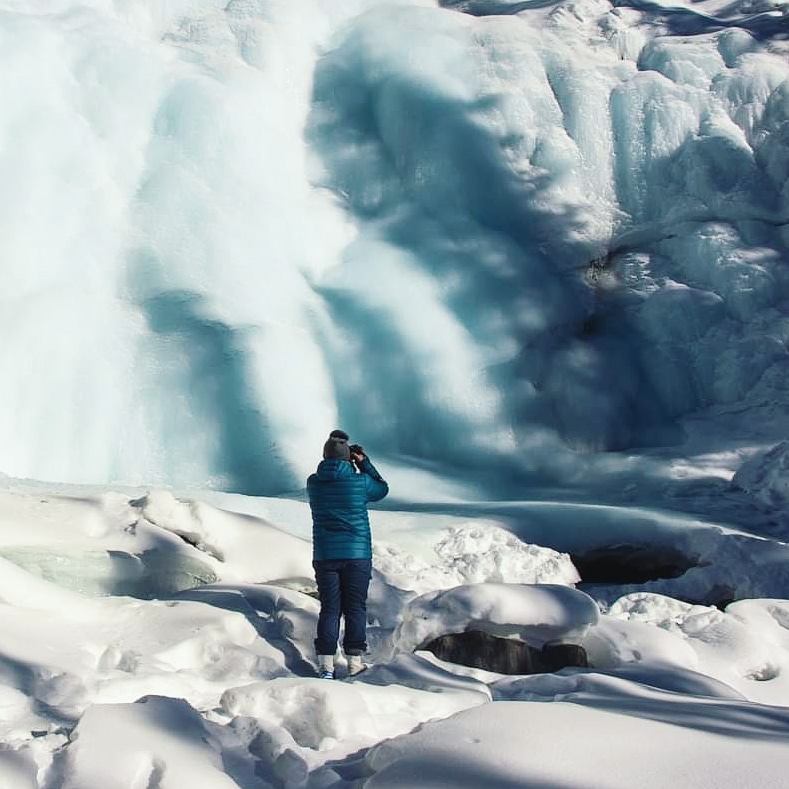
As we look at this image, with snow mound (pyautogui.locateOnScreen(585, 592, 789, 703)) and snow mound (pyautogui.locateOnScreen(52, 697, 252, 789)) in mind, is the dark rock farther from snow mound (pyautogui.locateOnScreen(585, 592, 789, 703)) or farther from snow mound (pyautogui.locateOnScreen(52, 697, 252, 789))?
snow mound (pyautogui.locateOnScreen(52, 697, 252, 789))

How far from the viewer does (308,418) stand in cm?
818

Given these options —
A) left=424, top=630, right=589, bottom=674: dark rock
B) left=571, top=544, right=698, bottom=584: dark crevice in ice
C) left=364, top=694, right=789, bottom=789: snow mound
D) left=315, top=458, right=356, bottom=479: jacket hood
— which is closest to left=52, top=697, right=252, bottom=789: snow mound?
left=364, top=694, right=789, bottom=789: snow mound

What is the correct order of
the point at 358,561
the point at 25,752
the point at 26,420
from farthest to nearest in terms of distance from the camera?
the point at 26,420, the point at 358,561, the point at 25,752

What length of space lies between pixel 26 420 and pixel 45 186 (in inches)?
85.8

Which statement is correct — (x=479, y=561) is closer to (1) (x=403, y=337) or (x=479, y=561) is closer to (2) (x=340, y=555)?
(2) (x=340, y=555)

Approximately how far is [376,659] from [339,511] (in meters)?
0.62

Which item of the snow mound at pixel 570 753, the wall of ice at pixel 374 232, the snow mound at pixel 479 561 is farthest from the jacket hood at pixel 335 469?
the wall of ice at pixel 374 232

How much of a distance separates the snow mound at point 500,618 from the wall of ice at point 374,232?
4323mm

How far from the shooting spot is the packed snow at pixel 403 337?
3461mm

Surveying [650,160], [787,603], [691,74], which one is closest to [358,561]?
[787,603]

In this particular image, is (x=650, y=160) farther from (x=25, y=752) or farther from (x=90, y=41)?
(x=25, y=752)

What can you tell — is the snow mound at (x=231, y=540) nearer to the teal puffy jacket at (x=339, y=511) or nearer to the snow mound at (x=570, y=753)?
the teal puffy jacket at (x=339, y=511)

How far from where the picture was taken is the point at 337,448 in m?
3.35

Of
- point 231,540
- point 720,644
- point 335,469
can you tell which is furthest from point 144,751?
point 231,540
